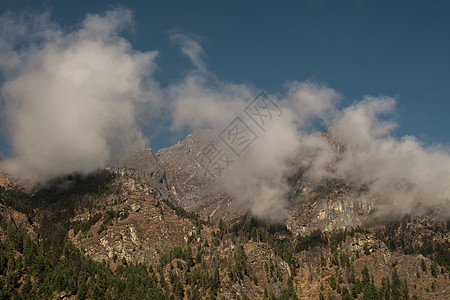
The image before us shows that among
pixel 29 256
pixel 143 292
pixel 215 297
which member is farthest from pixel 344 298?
pixel 29 256

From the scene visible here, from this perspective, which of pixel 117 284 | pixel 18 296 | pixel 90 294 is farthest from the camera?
pixel 117 284

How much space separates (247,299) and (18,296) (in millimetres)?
113618

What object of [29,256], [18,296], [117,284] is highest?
[29,256]

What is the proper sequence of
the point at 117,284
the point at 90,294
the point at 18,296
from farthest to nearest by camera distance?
the point at 117,284, the point at 90,294, the point at 18,296

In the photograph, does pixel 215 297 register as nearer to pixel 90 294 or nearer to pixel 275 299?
pixel 275 299

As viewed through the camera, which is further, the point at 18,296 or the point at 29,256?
the point at 29,256

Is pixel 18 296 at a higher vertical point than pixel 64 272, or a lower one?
lower

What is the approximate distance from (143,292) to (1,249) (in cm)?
8277

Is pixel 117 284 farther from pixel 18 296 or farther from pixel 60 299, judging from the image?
pixel 18 296

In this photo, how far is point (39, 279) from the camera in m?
185

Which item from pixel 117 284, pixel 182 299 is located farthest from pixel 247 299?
pixel 117 284

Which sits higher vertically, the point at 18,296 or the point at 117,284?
the point at 117,284

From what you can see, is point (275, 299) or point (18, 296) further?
point (275, 299)

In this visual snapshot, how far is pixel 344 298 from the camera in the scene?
651ft
